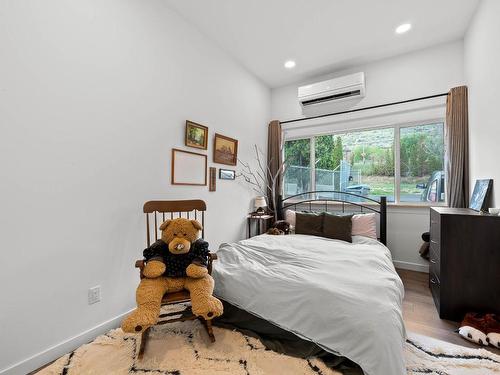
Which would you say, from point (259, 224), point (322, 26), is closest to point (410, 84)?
point (322, 26)

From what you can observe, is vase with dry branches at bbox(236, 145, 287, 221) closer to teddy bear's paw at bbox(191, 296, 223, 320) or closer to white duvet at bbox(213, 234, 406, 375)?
white duvet at bbox(213, 234, 406, 375)

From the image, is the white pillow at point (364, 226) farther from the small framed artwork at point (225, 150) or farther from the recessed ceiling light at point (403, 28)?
the recessed ceiling light at point (403, 28)

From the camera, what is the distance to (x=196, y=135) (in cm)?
268

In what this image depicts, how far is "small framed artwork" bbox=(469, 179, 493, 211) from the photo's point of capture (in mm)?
2080

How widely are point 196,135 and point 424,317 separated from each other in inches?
110

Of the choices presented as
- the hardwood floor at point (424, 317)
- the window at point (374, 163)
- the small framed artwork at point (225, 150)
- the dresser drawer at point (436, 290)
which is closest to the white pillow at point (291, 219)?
the window at point (374, 163)

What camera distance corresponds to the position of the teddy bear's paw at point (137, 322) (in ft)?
4.37

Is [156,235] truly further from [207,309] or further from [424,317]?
[424,317]

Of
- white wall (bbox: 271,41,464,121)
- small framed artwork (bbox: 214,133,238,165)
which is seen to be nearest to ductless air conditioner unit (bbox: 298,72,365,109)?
white wall (bbox: 271,41,464,121)

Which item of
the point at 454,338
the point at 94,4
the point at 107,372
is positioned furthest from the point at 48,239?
the point at 454,338

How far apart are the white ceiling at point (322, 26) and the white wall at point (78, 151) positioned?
0.49m

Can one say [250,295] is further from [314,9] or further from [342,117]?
[342,117]

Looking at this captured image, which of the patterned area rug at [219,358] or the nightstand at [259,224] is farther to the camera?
the nightstand at [259,224]

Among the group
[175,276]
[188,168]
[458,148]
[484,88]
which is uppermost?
[484,88]
